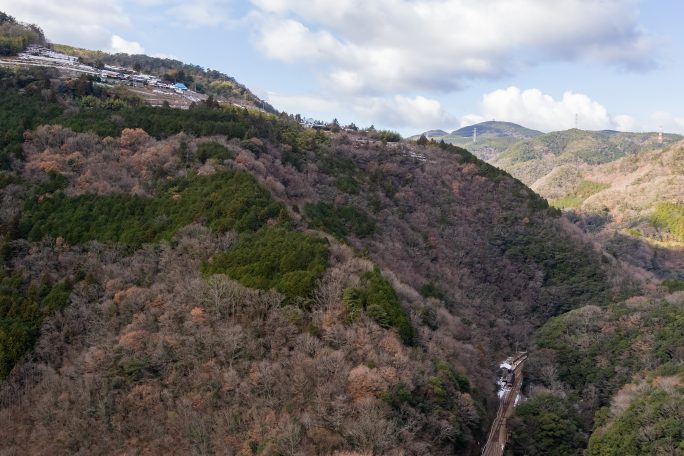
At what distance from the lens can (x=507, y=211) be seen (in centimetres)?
7456

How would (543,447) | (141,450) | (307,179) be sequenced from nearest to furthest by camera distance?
(141,450) → (543,447) → (307,179)

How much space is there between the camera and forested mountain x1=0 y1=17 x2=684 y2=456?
27.5 m

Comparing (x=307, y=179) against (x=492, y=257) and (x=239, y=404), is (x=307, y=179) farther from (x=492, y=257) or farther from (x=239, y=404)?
(x=239, y=404)

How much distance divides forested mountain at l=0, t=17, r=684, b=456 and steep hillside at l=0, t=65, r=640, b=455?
0.14 m

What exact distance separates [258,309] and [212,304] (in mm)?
2758

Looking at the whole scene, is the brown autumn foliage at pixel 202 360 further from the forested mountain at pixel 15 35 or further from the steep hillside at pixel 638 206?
the steep hillside at pixel 638 206

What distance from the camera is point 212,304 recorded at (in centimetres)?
3161

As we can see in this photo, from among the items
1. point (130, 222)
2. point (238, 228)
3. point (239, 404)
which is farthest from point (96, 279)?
point (239, 404)

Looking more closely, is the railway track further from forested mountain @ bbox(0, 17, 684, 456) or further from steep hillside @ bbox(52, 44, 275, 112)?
steep hillside @ bbox(52, 44, 275, 112)

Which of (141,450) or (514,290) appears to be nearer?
(141,450)

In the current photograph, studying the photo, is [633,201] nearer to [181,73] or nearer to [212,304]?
[181,73]

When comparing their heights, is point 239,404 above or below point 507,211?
below

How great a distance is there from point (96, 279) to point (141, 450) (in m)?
14.0

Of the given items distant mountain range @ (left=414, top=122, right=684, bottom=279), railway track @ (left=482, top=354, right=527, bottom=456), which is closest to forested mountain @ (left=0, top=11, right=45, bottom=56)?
railway track @ (left=482, top=354, right=527, bottom=456)
